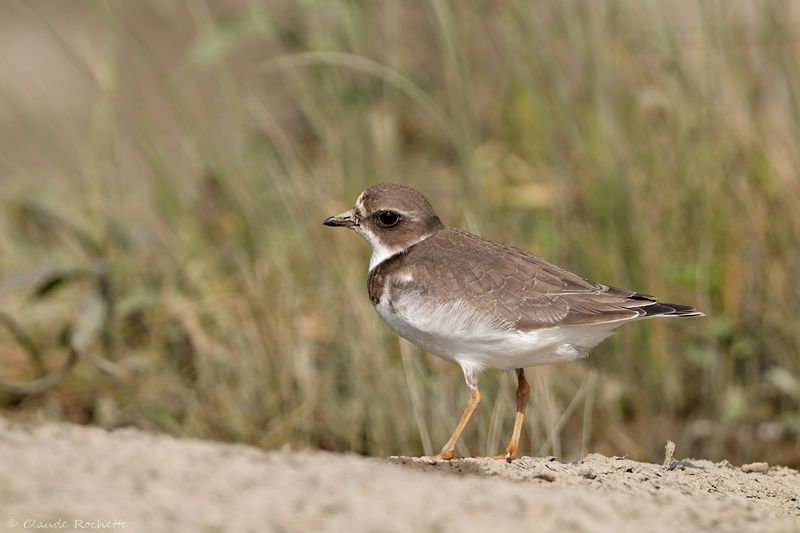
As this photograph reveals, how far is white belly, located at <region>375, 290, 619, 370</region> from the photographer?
4398mm

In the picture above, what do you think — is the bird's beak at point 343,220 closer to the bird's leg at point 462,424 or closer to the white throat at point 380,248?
the white throat at point 380,248

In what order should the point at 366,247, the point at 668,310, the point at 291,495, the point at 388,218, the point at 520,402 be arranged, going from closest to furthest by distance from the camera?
1. the point at 291,495
2. the point at 668,310
3. the point at 520,402
4. the point at 388,218
5. the point at 366,247

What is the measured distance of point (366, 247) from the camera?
6391 millimetres

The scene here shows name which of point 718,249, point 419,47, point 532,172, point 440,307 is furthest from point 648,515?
point 419,47

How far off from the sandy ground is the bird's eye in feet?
4.45

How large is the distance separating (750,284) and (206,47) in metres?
3.17

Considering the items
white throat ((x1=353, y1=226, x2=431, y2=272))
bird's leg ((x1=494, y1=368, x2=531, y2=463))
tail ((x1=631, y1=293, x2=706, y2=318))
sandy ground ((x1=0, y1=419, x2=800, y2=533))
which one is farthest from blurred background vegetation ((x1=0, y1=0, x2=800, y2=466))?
sandy ground ((x1=0, y1=419, x2=800, y2=533))

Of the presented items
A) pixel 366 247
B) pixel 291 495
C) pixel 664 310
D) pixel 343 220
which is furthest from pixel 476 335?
pixel 366 247

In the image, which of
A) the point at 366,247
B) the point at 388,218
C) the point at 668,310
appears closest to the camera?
the point at 668,310

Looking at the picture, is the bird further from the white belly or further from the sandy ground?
the sandy ground

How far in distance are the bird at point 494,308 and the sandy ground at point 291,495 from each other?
72 cm

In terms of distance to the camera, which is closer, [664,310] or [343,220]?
[664,310]

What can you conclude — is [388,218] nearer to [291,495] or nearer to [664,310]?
[664,310]

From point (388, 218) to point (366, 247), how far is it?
1.50 m
